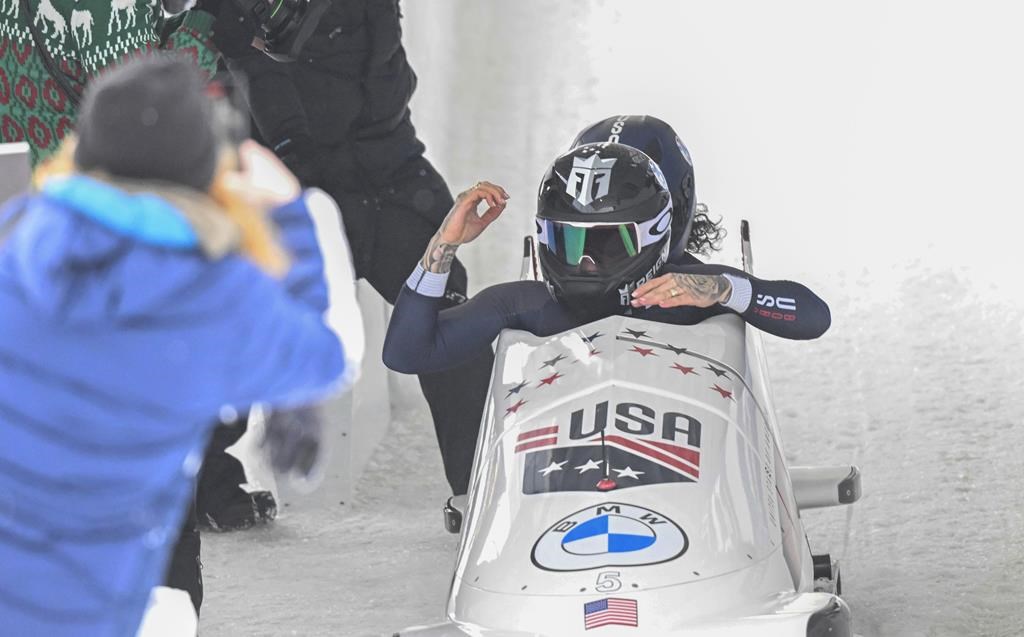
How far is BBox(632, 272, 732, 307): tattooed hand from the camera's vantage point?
255 centimetres

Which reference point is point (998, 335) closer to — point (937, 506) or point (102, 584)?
point (937, 506)

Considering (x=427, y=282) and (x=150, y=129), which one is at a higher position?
(x=150, y=129)

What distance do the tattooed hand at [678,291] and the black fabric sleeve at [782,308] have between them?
97 mm

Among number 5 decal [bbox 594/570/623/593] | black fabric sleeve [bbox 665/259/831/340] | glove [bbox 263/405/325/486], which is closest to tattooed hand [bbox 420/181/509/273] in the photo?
black fabric sleeve [bbox 665/259/831/340]

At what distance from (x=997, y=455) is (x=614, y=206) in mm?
1586

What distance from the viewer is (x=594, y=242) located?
2.63m

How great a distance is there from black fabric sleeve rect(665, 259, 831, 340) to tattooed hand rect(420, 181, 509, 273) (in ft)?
1.18

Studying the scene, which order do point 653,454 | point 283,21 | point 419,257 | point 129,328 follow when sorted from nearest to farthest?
point 129,328
point 653,454
point 283,21
point 419,257

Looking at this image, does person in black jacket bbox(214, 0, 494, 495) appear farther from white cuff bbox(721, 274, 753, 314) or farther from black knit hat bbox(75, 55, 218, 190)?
black knit hat bbox(75, 55, 218, 190)

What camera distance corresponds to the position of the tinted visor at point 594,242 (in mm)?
2615

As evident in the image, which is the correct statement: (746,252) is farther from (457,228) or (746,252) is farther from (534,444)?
(534,444)

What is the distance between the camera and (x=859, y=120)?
19.8ft

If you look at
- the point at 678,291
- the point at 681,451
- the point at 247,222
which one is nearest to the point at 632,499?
the point at 681,451

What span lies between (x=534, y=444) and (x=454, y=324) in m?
0.51
